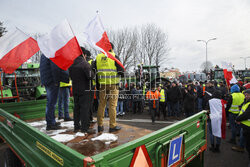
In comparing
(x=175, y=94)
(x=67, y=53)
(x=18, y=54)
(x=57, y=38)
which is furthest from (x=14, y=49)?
(x=175, y=94)

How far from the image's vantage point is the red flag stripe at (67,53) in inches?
108

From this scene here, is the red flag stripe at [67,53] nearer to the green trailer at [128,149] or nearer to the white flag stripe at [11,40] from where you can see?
the green trailer at [128,149]

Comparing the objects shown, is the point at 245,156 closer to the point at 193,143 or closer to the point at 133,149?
the point at 193,143

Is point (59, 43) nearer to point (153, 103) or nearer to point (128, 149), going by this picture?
point (128, 149)

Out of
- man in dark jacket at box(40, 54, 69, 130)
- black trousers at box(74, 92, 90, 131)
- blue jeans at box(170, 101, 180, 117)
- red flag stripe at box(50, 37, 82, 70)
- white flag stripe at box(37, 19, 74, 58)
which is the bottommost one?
blue jeans at box(170, 101, 180, 117)

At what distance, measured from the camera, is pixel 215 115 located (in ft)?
14.7

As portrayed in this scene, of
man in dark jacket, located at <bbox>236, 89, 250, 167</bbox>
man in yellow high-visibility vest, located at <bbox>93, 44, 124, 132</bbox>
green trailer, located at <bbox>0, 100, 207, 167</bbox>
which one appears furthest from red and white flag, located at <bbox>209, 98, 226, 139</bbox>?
man in yellow high-visibility vest, located at <bbox>93, 44, 124, 132</bbox>

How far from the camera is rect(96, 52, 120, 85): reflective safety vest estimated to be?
3.15 m

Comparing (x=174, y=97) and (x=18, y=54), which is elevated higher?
(x=18, y=54)

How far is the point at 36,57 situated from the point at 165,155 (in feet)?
94.7

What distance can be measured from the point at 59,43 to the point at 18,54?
5.46 feet

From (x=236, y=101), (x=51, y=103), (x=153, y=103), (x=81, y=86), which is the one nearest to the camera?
(x=81, y=86)

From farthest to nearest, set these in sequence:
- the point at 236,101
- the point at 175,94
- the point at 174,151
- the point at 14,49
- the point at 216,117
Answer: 1. the point at 175,94
2. the point at 236,101
3. the point at 216,117
4. the point at 14,49
5. the point at 174,151

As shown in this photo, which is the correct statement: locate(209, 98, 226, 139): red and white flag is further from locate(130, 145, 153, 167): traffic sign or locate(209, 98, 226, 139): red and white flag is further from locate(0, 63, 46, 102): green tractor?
locate(0, 63, 46, 102): green tractor
